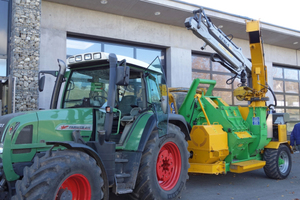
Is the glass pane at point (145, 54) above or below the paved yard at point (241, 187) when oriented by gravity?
above

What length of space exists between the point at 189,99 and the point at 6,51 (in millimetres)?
6432

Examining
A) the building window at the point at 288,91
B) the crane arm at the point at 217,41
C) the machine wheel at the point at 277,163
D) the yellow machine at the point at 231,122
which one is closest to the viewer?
the yellow machine at the point at 231,122

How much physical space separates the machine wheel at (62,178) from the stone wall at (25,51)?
593cm

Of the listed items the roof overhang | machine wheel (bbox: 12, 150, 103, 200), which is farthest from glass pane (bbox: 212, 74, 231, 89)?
machine wheel (bbox: 12, 150, 103, 200)

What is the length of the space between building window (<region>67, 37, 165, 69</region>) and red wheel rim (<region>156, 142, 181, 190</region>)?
22.8 ft

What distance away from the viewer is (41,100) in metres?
9.84

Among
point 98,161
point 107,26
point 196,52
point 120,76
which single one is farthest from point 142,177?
point 196,52

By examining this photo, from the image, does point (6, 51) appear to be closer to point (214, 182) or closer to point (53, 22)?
point (53, 22)

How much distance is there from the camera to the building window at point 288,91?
17922 mm

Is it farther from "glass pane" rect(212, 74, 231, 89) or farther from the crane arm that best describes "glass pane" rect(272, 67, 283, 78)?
the crane arm

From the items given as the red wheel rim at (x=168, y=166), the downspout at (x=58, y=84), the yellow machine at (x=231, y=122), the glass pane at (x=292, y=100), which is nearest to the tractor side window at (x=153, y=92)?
the red wheel rim at (x=168, y=166)

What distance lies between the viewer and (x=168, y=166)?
215 inches

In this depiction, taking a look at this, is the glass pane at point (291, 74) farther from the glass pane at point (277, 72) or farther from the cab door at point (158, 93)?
the cab door at point (158, 93)

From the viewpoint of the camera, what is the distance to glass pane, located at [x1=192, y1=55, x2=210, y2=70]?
14.5 m
